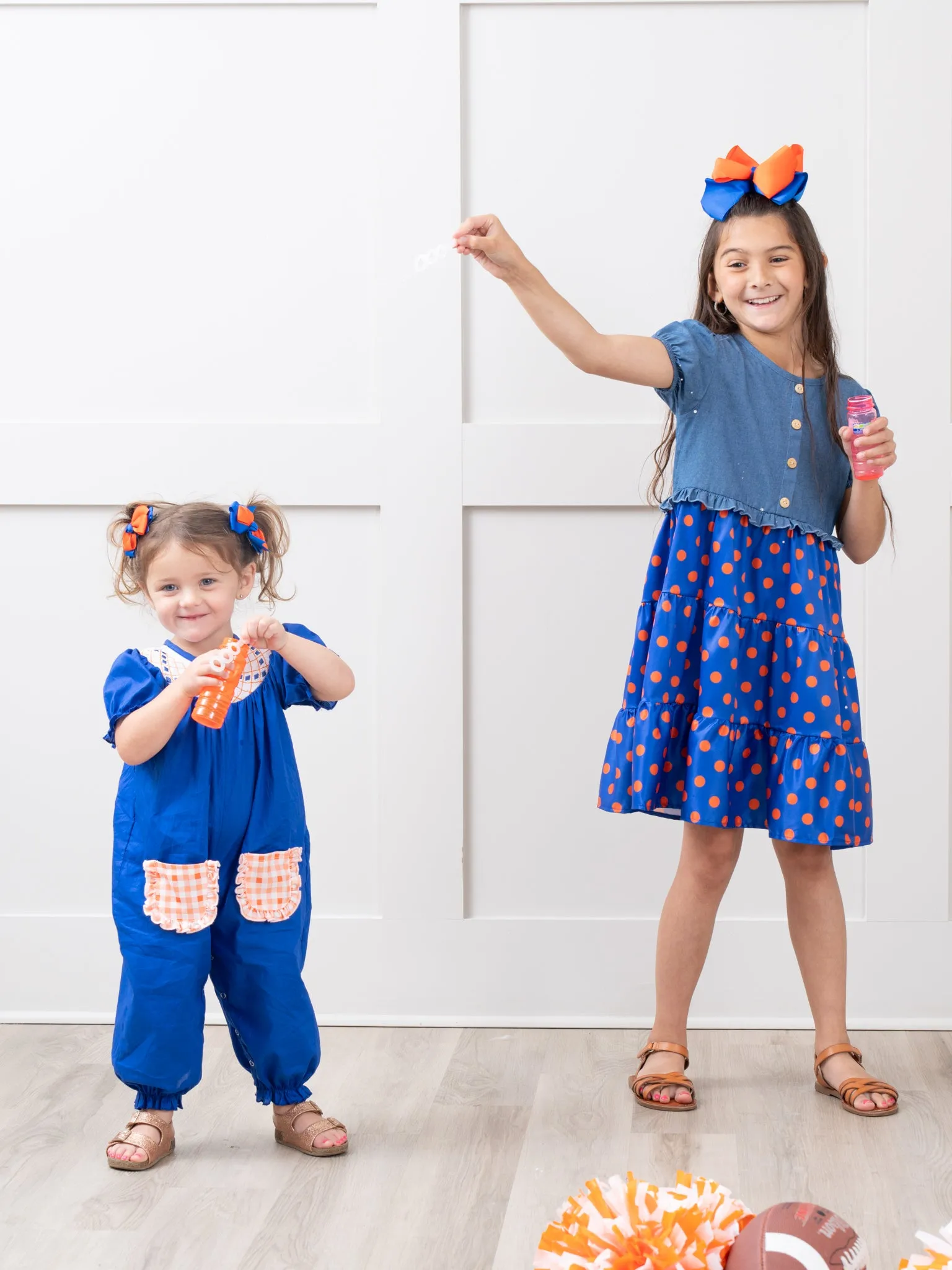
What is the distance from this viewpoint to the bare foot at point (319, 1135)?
1367mm

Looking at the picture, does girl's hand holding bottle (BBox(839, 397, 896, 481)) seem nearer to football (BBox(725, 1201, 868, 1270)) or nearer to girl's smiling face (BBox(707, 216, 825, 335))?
girl's smiling face (BBox(707, 216, 825, 335))

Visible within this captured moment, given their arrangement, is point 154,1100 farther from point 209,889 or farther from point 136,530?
point 136,530

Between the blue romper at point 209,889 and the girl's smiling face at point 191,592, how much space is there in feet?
0.11

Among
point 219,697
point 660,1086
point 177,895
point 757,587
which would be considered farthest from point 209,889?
point 757,587

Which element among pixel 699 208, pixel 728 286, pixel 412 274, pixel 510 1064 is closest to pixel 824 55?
pixel 699 208

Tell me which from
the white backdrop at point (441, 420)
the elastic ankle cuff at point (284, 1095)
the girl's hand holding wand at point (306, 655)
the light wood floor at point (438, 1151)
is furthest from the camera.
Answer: the white backdrop at point (441, 420)

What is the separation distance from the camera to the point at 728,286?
4.94ft

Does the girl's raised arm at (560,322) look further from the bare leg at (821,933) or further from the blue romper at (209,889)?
the bare leg at (821,933)

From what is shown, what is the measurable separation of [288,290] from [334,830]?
0.80 meters

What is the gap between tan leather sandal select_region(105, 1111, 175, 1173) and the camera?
1.34 meters

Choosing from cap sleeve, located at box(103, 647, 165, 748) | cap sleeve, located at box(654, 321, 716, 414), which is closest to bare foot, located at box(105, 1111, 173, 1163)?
cap sleeve, located at box(103, 647, 165, 748)

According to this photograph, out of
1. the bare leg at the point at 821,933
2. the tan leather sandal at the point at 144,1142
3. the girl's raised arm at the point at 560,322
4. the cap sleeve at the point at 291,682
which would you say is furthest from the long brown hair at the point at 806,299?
the tan leather sandal at the point at 144,1142

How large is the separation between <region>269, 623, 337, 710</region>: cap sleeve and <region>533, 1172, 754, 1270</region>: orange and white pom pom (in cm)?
71

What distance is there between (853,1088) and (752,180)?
110 cm
